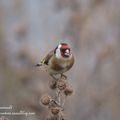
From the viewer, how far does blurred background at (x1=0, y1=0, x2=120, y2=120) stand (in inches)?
127

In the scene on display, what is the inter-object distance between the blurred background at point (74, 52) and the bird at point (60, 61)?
58 centimetres

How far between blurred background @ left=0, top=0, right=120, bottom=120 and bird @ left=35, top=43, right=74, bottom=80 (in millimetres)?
580

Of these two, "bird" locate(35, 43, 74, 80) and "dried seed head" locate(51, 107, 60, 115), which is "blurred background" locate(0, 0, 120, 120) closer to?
"bird" locate(35, 43, 74, 80)

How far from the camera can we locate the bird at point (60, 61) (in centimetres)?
242

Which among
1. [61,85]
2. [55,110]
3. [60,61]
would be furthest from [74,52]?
[55,110]

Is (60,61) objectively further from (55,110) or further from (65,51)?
(55,110)

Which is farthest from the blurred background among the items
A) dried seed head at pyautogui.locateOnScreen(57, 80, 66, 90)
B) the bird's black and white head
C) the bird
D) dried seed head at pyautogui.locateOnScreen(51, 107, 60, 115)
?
dried seed head at pyautogui.locateOnScreen(51, 107, 60, 115)

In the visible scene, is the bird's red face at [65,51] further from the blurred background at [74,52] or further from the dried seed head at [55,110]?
the blurred background at [74,52]

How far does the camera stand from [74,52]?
3.27m

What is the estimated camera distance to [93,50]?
329 cm

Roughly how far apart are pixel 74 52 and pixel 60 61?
79 cm

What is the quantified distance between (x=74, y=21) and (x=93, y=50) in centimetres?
23

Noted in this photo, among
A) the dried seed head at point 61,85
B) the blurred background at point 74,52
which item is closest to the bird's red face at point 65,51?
the dried seed head at point 61,85

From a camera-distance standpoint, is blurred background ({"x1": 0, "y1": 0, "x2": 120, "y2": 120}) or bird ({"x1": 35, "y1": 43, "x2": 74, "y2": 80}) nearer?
bird ({"x1": 35, "y1": 43, "x2": 74, "y2": 80})
